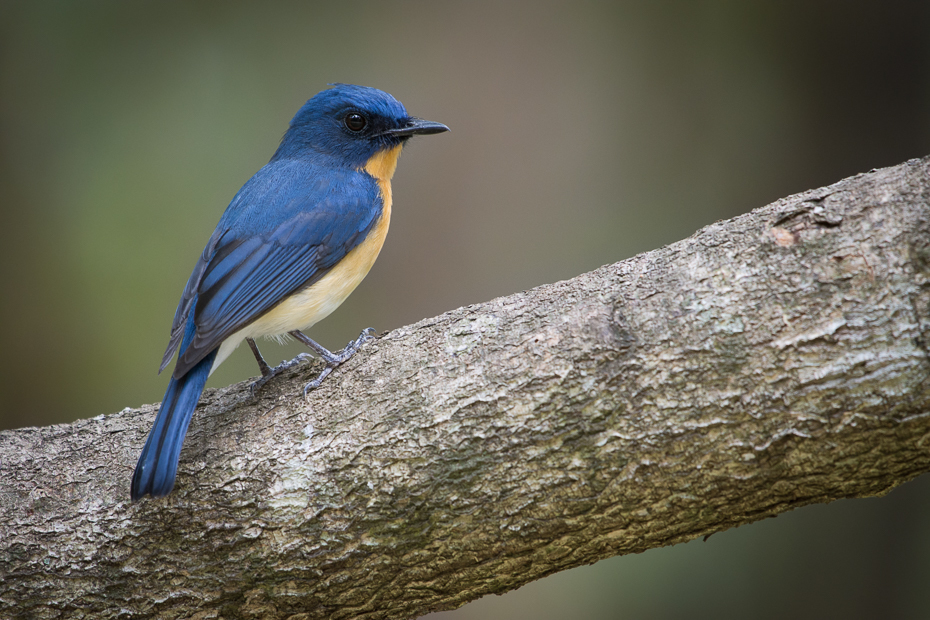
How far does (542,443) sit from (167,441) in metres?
1.22

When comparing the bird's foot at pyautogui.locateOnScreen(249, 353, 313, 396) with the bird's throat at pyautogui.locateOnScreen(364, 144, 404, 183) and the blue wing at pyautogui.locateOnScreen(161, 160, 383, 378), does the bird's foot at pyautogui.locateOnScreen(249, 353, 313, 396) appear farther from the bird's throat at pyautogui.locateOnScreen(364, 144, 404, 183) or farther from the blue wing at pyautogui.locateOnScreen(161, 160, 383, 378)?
the bird's throat at pyautogui.locateOnScreen(364, 144, 404, 183)

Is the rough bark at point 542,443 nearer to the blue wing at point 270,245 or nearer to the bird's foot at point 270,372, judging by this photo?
the bird's foot at point 270,372

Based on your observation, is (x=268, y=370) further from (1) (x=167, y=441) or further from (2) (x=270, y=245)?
(1) (x=167, y=441)

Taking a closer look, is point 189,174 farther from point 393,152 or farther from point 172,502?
point 172,502

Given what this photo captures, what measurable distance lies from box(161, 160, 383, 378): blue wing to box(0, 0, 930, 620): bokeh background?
6.98 ft

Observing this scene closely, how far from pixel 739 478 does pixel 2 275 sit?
5352mm

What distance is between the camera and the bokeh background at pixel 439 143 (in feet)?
17.1

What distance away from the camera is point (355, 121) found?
3.67 meters

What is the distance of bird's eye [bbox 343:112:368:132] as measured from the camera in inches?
144

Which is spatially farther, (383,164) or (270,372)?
(383,164)

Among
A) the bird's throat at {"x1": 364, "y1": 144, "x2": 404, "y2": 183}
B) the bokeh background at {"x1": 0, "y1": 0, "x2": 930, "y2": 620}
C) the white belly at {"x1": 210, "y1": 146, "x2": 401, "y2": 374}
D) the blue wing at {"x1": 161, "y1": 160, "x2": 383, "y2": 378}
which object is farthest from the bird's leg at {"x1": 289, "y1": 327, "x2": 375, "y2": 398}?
the bokeh background at {"x1": 0, "y1": 0, "x2": 930, "y2": 620}

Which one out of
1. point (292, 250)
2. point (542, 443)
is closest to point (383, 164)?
point (292, 250)

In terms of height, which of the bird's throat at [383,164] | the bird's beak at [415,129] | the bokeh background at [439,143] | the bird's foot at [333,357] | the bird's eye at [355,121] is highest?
the bokeh background at [439,143]

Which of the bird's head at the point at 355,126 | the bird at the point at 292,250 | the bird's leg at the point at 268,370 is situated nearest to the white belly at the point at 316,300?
the bird at the point at 292,250
